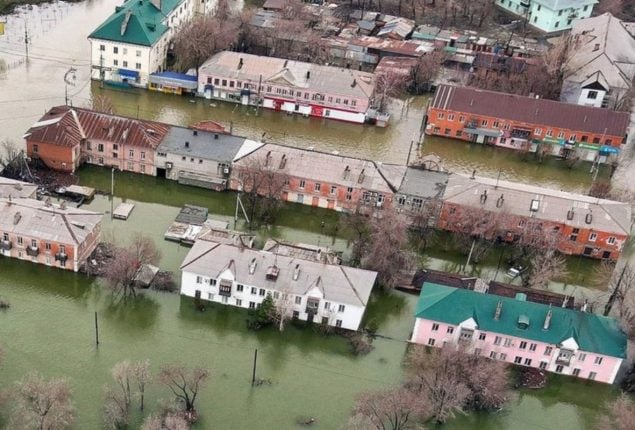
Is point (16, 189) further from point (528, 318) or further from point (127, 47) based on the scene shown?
point (528, 318)

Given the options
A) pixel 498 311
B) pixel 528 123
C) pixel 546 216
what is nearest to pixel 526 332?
pixel 498 311

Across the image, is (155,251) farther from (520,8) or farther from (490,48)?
(520,8)

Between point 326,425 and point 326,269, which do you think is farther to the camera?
point 326,269

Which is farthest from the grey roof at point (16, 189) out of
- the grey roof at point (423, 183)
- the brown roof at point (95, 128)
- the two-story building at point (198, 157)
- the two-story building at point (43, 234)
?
the grey roof at point (423, 183)

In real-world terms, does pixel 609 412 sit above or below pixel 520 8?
below

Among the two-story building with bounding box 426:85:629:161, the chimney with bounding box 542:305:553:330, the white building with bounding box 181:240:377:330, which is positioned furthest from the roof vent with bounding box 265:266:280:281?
the two-story building with bounding box 426:85:629:161

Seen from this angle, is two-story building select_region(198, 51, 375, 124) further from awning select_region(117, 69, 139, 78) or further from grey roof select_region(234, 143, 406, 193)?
grey roof select_region(234, 143, 406, 193)

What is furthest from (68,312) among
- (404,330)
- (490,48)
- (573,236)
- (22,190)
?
(490,48)
